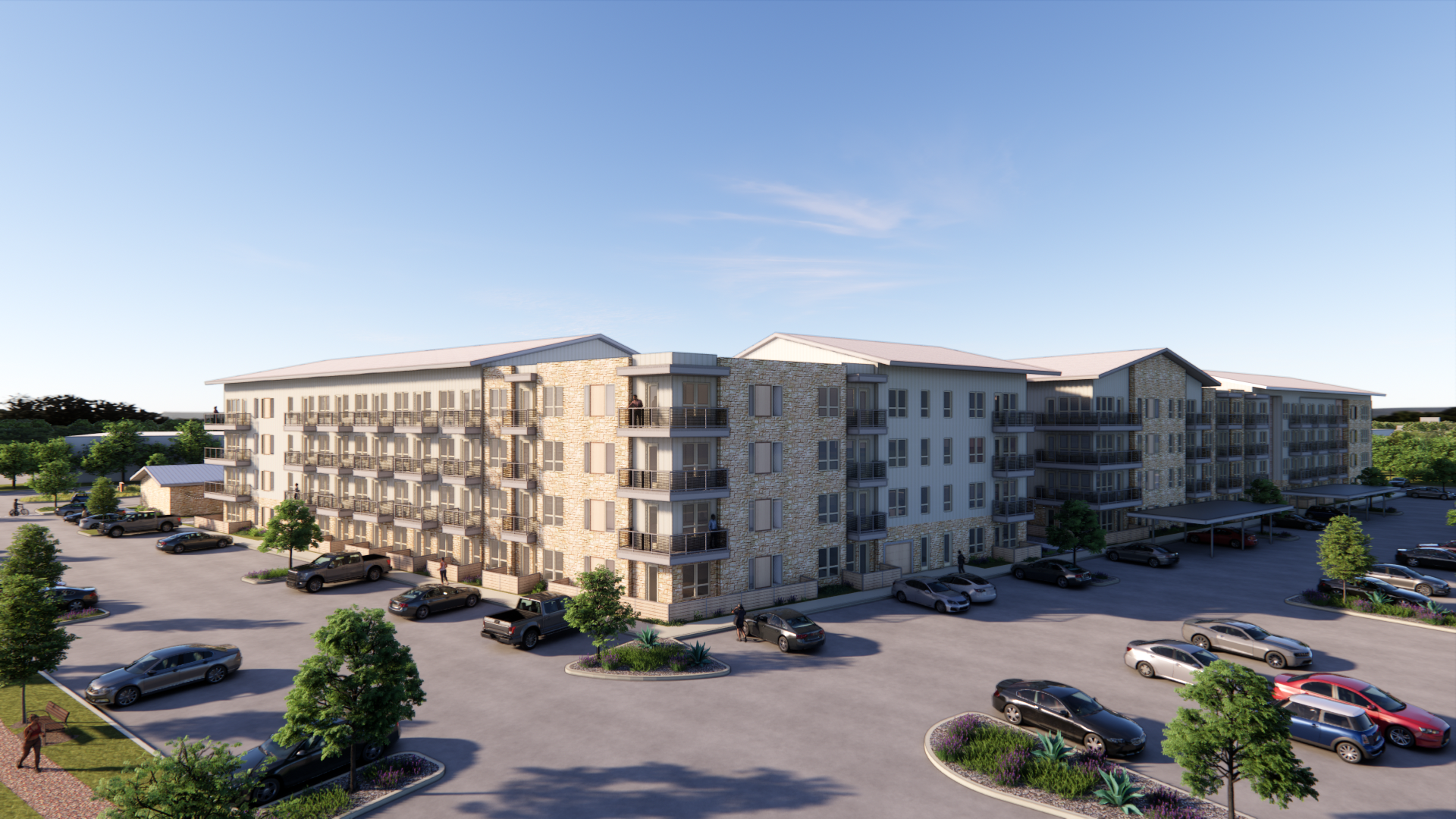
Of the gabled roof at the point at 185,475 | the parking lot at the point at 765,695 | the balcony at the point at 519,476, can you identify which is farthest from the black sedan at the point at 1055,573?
the gabled roof at the point at 185,475

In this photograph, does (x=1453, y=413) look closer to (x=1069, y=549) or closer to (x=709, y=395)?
(x=1069, y=549)

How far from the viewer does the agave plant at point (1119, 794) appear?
18.2 metres

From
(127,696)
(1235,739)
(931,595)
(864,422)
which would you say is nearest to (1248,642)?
(931,595)

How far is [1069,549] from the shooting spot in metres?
51.6

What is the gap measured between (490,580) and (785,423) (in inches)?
793

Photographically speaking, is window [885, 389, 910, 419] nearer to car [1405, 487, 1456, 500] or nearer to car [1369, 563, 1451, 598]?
car [1369, 563, 1451, 598]

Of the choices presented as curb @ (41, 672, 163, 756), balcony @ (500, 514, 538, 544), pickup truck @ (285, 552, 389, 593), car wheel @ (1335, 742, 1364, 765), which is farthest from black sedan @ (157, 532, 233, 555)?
car wheel @ (1335, 742, 1364, 765)

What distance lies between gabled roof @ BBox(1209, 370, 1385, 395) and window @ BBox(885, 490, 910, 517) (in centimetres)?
5229

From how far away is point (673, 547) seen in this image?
35438 millimetres

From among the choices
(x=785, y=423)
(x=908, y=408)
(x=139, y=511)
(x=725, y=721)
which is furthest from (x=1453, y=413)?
(x=139, y=511)

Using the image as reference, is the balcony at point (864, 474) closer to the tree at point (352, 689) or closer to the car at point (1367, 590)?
the car at point (1367, 590)

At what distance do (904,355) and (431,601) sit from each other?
3322 cm

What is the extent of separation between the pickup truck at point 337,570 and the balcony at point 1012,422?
1681 inches

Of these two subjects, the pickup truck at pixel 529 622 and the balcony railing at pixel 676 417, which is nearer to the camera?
the pickup truck at pixel 529 622
